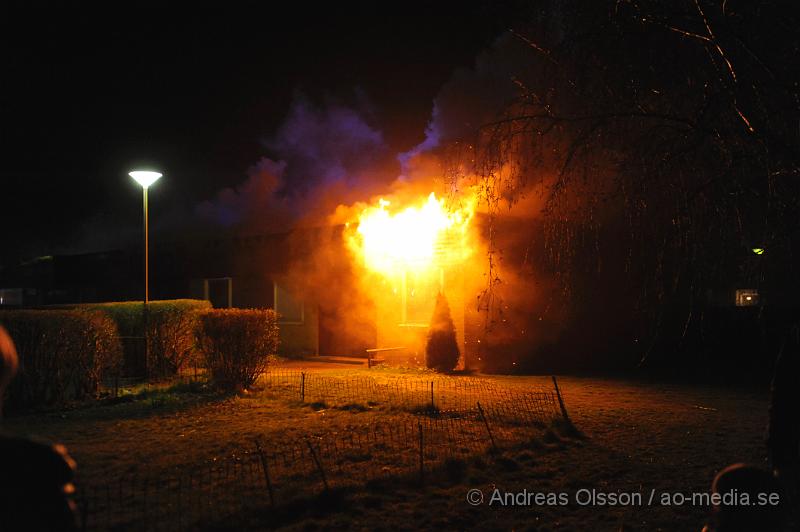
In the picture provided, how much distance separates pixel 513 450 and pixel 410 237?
10661 mm

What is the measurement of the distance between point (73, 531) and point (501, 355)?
14501 millimetres

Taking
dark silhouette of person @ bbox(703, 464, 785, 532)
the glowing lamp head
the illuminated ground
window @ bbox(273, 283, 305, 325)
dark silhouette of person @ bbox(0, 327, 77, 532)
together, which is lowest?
the illuminated ground

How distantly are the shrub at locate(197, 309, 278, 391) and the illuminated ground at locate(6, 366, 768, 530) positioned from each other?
25.0 inches

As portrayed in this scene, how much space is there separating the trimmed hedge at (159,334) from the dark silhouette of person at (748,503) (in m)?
13.0

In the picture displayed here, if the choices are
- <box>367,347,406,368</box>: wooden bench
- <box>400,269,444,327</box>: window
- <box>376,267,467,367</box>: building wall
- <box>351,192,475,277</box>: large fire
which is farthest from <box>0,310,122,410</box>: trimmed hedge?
<box>400,269,444,327</box>: window

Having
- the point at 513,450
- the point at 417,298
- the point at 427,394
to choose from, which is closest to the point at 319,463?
the point at 513,450

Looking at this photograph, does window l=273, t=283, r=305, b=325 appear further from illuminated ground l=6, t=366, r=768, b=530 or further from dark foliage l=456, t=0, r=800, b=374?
dark foliage l=456, t=0, r=800, b=374

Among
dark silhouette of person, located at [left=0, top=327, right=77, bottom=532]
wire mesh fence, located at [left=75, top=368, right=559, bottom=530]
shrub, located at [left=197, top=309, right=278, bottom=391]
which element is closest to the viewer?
dark silhouette of person, located at [left=0, top=327, right=77, bottom=532]

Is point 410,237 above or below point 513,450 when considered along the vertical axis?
above

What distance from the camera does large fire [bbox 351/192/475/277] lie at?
16.4m

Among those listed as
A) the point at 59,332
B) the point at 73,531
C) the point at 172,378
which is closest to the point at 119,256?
the point at 172,378

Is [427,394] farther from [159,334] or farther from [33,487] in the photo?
[33,487]

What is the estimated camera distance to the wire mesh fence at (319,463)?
540cm

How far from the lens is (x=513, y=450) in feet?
23.9
